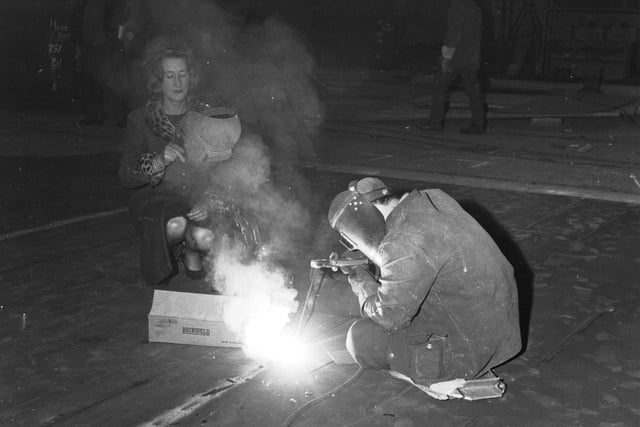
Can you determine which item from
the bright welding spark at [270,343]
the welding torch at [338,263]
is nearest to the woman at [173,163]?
the bright welding spark at [270,343]

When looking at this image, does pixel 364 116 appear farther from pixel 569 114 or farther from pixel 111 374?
pixel 111 374

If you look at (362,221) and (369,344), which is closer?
(362,221)

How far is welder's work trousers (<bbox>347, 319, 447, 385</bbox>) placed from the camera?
3.85 m

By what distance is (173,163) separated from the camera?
5449 mm

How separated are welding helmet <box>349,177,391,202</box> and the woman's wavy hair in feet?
6.62

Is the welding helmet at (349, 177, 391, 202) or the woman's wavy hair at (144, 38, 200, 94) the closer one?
the welding helmet at (349, 177, 391, 202)

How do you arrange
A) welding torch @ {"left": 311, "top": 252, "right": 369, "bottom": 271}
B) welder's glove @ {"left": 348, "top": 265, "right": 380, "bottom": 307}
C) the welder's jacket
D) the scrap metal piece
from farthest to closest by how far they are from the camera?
welding torch @ {"left": 311, "top": 252, "right": 369, "bottom": 271}
welder's glove @ {"left": 348, "top": 265, "right": 380, "bottom": 307}
the scrap metal piece
the welder's jacket

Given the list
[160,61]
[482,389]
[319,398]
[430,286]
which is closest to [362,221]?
[430,286]

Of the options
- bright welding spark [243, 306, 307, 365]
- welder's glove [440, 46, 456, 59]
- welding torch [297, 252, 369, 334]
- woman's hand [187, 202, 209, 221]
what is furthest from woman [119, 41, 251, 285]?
welder's glove [440, 46, 456, 59]

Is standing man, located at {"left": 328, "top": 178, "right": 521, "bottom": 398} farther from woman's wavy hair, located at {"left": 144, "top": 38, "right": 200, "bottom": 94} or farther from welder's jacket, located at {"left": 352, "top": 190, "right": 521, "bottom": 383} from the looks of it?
woman's wavy hair, located at {"left": 144, "top": 38, "right": 200, "bottom": 94}

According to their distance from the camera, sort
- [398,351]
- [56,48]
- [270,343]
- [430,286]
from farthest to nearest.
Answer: [56,48], [270,343], [398,351], [430,286]

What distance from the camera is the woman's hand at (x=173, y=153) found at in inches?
204

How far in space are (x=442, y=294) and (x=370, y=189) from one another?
0.59 metres

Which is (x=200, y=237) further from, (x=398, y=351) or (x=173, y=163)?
(x=398, y=351)
